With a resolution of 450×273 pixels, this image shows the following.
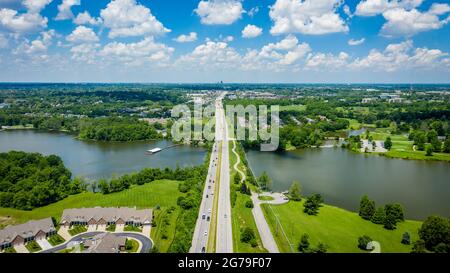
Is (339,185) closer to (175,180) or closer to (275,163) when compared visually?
(275,163)

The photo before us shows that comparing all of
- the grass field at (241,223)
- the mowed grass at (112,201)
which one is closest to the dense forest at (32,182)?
the mowed grass at (112,201)

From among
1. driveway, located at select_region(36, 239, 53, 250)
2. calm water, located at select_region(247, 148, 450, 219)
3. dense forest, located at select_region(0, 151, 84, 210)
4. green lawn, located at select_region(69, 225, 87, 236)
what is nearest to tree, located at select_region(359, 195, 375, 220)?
calm water, located at select_region(247, 148, 450, 219)

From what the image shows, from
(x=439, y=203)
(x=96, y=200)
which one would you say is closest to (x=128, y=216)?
(x=96, y=200)

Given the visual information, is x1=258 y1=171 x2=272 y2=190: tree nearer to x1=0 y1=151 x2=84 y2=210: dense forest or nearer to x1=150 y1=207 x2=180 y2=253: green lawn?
x1=150 y1=207 x2=180 y2=253: green lawn

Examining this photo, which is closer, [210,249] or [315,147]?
[210,249]
